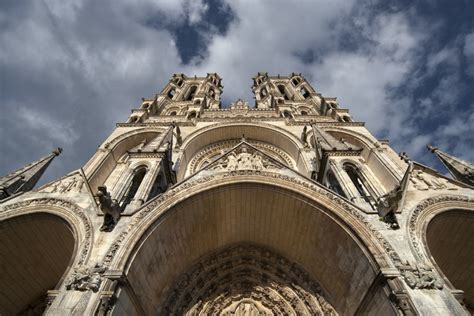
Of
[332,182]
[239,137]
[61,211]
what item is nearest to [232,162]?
[332,182]

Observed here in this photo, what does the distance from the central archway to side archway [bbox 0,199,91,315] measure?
213cm

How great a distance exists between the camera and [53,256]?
759 cm

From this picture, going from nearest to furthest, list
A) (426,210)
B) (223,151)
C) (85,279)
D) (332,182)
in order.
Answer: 1. (85,279)
2. (426,210)
3. (332,182)
4. (223,151)

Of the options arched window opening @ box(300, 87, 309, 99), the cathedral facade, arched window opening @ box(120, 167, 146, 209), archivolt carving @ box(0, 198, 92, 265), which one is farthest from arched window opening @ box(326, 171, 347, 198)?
arched window opening @ box(300, 87, 309, 99)

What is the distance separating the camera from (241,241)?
9.29m

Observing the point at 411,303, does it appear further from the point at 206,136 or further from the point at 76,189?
the point at 206,136

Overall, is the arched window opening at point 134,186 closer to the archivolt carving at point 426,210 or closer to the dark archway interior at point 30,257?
the dark archway interior at point 30,257

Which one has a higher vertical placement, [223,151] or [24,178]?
[223,151]

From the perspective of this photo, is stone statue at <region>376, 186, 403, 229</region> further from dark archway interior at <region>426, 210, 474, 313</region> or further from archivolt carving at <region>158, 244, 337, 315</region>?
archivolt carving at <region>158, 244, 337, 315</region>

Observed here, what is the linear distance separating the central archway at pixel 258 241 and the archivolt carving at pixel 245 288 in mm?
224

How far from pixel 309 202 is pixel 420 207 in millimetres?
3077

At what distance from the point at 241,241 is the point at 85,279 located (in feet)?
17.0

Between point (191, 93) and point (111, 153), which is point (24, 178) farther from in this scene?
point (191, 93)

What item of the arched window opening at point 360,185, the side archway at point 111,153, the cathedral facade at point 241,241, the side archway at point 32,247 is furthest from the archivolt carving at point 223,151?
the side archway at point 32,247
